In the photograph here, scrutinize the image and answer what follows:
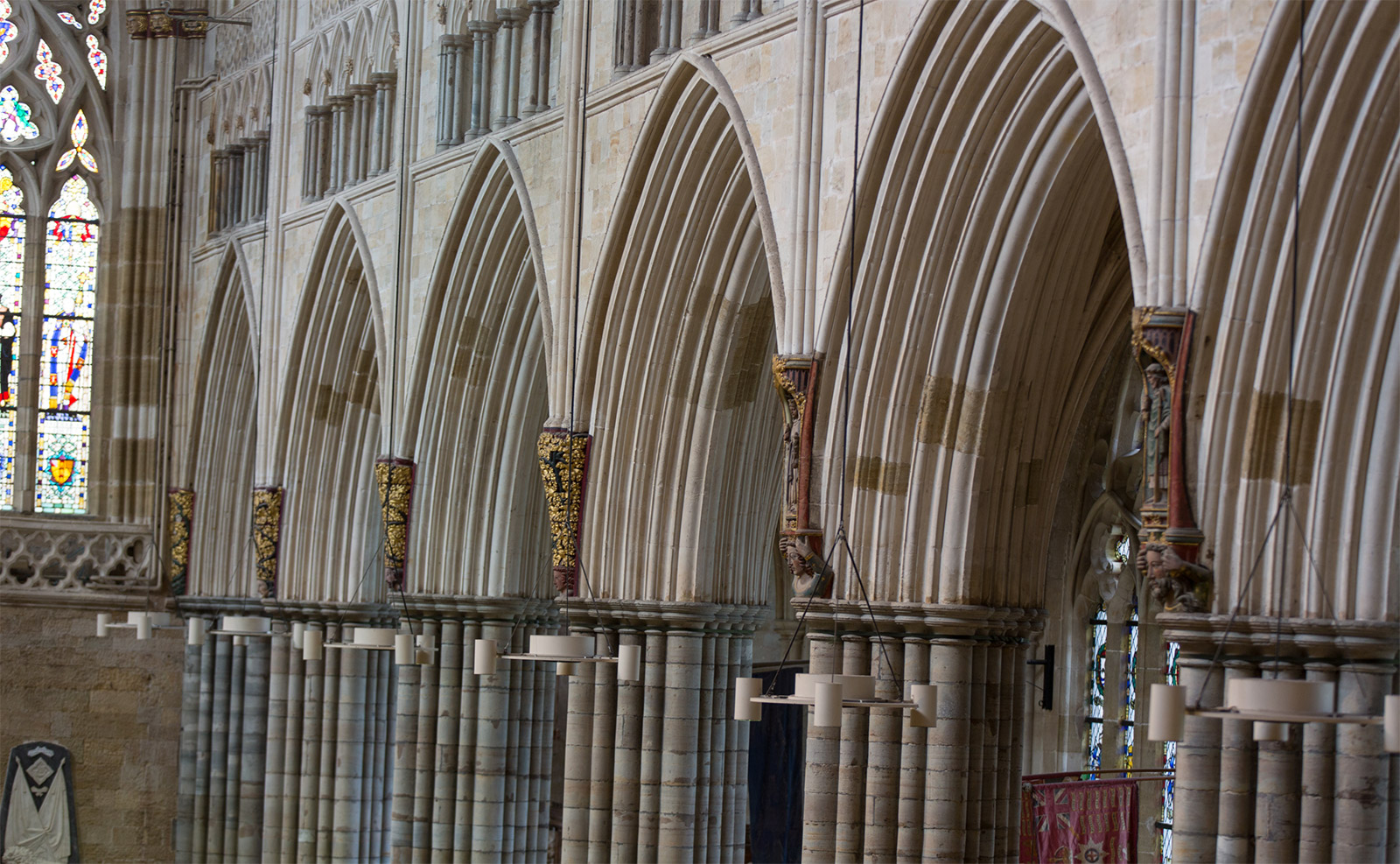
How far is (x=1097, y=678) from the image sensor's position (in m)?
19.1

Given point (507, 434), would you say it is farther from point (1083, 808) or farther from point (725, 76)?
point (1083, 808)

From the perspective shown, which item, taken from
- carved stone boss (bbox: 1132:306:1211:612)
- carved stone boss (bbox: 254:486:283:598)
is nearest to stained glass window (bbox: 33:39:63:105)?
carved stone boss (bbox: 254:486:283:598)

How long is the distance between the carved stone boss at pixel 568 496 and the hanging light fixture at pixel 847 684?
3245mm

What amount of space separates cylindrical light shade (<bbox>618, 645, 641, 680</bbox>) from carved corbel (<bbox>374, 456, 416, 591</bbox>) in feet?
17.4

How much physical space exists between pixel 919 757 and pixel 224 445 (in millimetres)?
14112

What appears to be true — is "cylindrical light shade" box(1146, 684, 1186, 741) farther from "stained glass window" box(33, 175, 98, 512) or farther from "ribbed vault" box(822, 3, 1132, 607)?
"stained glass window" box(33, 175, 98, 512)

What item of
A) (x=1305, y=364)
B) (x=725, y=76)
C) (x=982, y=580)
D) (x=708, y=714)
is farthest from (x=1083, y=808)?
(x=725, y=76)

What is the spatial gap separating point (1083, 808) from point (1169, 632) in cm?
412

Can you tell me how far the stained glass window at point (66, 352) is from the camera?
83.1 feet

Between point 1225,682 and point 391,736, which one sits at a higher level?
point 1225,682

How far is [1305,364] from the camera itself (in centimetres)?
1016

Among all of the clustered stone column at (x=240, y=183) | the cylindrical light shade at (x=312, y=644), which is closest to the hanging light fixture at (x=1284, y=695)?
the cylindrical light shade at (x=312, y=644)

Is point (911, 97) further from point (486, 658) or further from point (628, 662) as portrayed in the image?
point (486, 658)

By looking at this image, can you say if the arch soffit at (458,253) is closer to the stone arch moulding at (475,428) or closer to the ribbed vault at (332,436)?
the stone arch moulding at (475,428)
